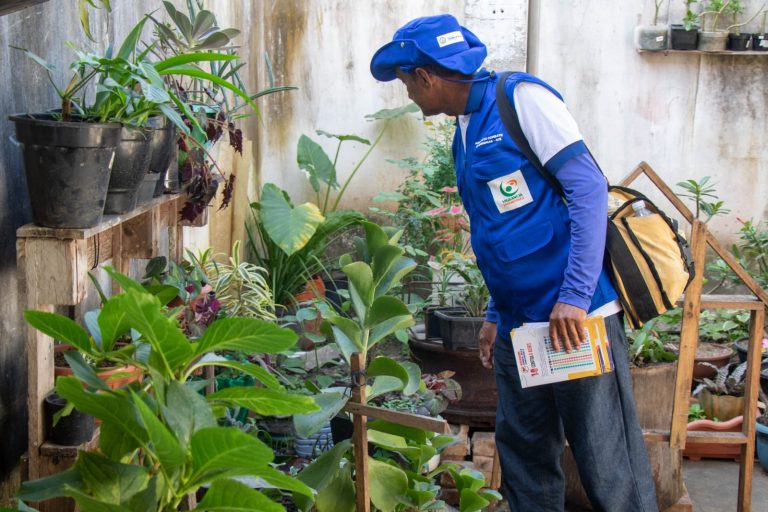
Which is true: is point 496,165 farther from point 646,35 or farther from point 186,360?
point 646,35

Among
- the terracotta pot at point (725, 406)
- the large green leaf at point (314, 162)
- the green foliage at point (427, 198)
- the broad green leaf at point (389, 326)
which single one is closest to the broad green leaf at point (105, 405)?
the broad green leaf at point (389, 326)

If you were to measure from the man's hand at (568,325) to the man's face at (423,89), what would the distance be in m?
0.63

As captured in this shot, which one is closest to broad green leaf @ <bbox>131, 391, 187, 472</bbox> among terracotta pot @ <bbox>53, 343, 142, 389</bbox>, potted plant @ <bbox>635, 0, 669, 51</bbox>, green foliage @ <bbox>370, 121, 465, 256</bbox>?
terracotta pot @ <bbox>53, 343, 142, 389</bbox>

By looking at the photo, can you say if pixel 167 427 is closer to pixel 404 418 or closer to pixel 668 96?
pixel 404 418

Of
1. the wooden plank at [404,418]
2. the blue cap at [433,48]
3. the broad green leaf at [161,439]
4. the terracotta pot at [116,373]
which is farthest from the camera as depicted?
the blue cap at [433,48]

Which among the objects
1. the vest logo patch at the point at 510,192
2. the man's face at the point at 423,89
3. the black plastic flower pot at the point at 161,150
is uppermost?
the man's face at the point at 423,89

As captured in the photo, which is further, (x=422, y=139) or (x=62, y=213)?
(x=422, y=139)

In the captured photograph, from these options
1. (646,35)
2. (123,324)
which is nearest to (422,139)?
(646,35)

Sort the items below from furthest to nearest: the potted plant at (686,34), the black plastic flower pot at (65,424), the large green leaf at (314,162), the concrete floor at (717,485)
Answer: the potted plant at (686,34) → the large green leaf at (314,162) → the concrete floor at (717,485) → the black plastic flower pot at (65,424)

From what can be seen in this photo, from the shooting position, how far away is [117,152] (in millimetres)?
1992

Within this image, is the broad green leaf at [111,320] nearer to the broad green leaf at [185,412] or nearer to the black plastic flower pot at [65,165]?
the broad green leaf at [185,412]

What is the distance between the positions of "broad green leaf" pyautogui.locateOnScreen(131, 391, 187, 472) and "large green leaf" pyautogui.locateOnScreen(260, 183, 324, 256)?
2.53m

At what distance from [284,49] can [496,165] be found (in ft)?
12.7

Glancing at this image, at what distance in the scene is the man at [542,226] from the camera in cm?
229
